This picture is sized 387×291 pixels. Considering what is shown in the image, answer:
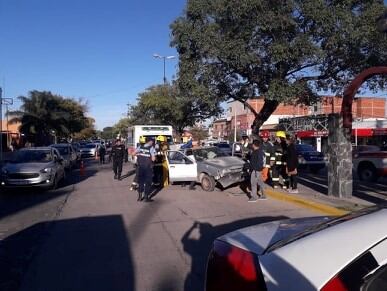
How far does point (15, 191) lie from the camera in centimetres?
1786

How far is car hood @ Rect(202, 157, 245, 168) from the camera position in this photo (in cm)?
1626

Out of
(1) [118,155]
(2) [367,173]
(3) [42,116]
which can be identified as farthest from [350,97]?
(3) [42,116]

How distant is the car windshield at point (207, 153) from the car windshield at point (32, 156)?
551cm

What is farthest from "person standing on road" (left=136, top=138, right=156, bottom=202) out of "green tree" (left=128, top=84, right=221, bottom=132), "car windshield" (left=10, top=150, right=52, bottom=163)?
"green tree" (left=128, top=84, right=221, bottom=132)

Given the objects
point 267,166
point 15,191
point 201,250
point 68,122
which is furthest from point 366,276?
point 68,122

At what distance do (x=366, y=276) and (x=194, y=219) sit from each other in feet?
28.0

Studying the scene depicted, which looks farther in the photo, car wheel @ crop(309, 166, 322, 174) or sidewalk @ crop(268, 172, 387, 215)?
car wheel @ crop(309, 166, 322, 174)

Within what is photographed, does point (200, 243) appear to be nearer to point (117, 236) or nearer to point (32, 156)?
point (117, 236)

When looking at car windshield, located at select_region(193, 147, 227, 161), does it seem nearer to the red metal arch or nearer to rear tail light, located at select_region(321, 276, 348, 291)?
the red metal arch

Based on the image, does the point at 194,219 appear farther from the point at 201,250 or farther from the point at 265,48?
the point at 265,48

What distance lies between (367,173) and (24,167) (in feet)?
42.6

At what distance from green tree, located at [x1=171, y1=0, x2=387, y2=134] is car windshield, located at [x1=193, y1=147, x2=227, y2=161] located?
3750 millimetres

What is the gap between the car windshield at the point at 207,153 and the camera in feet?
57.4

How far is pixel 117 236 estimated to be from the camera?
9125mm
